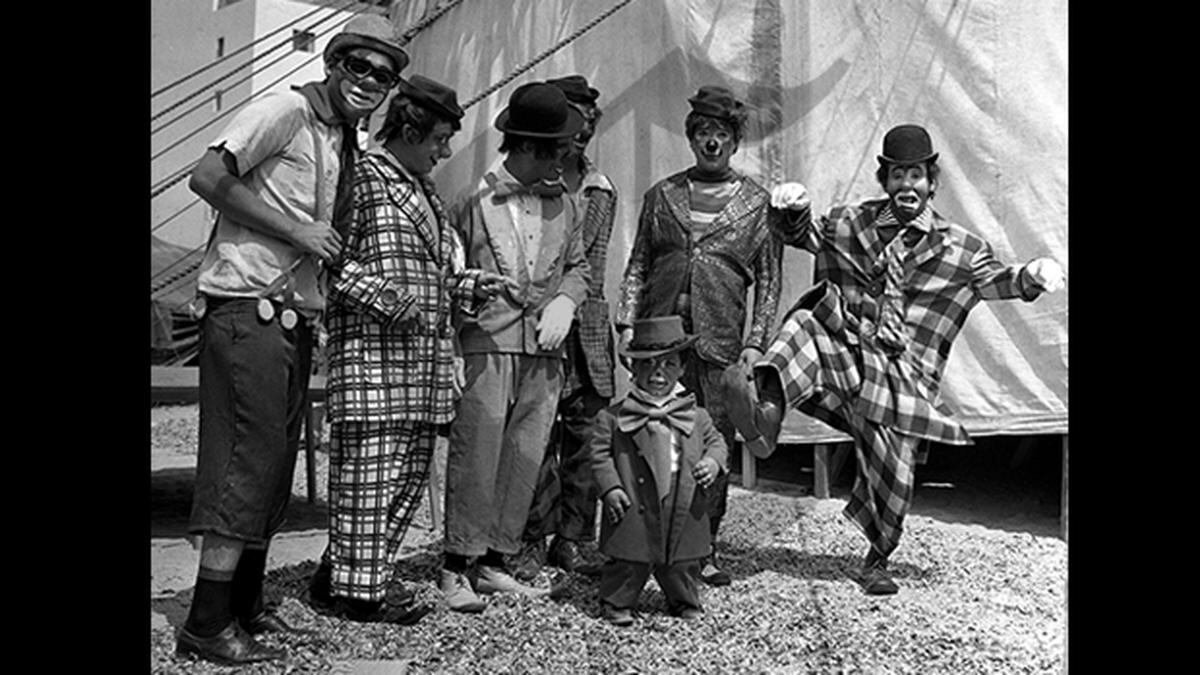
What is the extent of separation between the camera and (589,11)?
580cm

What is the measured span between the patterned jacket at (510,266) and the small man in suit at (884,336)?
65cm

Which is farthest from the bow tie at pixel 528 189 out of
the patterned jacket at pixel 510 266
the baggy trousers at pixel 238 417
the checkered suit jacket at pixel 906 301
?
the baggy trousers at pixel 238 417

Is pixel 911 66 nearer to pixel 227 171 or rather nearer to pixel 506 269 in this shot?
pixel 506 269

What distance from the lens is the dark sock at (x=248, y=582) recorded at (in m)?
2.75

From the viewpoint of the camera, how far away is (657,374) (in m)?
3.10

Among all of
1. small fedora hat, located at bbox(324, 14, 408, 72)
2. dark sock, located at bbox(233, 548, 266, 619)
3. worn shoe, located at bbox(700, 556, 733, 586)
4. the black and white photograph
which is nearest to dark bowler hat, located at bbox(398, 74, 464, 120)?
the black and white photograph

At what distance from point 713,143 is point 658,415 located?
1.02m

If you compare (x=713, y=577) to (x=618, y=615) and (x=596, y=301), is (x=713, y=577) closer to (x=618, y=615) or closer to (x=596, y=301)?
(x=618, y=615)

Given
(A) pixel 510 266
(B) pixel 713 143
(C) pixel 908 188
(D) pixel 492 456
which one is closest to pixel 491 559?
(D) pixel 492 456

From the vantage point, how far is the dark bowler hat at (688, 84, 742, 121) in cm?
349

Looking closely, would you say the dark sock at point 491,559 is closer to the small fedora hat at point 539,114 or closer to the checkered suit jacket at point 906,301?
the checkered suit jacket at point 906,301

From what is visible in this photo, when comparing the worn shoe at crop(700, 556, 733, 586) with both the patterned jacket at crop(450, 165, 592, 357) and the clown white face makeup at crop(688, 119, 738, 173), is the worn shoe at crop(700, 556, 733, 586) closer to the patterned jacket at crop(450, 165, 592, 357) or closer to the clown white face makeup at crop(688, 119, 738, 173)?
the patterned jacket at crop(450, 165, 592, 357)

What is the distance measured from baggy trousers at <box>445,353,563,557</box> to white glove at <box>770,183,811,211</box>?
934 mm

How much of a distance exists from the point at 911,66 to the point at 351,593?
11.4 feet
